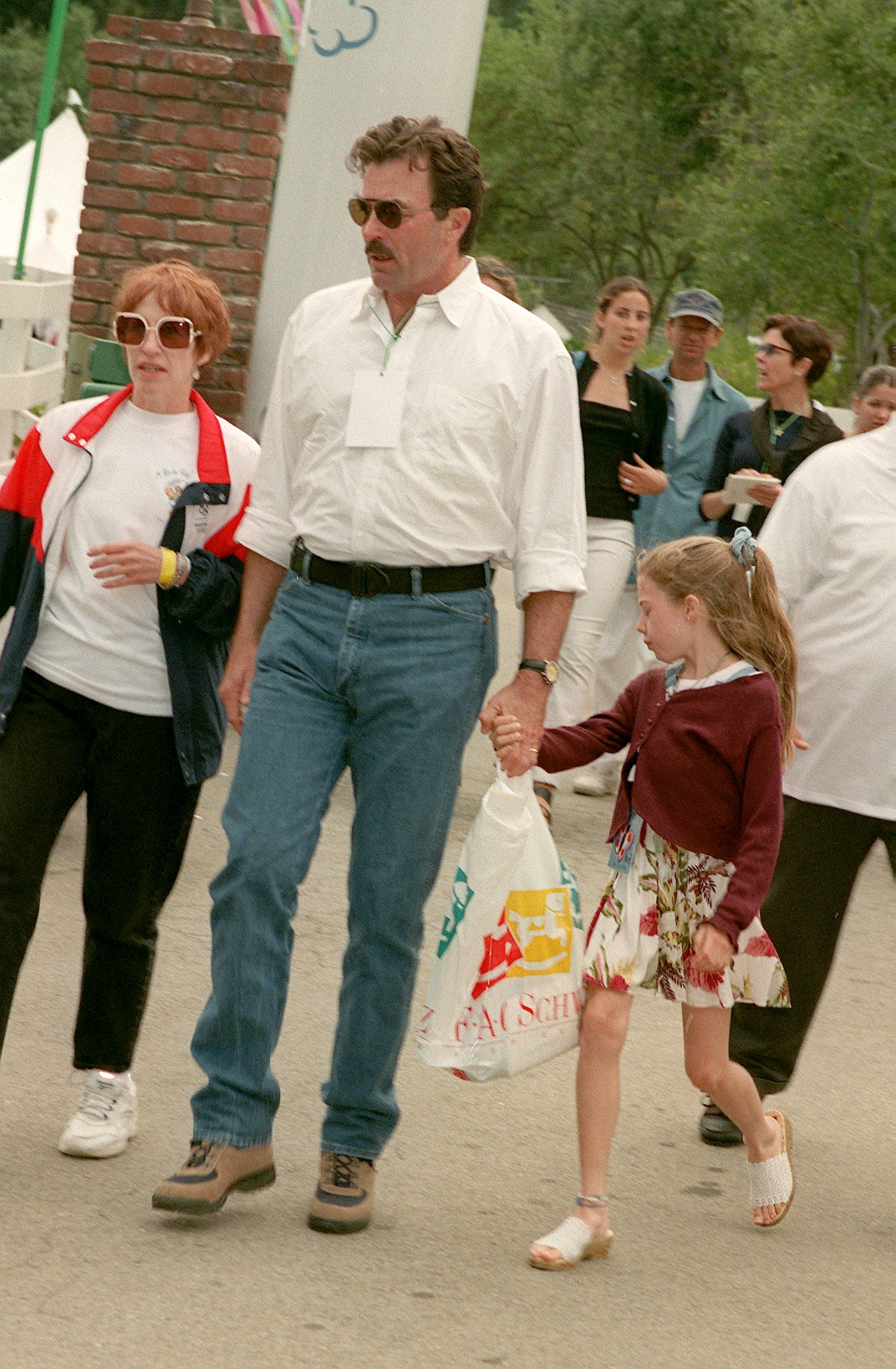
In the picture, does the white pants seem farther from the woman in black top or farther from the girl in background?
the girl in background

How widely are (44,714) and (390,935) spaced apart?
873 millimetres

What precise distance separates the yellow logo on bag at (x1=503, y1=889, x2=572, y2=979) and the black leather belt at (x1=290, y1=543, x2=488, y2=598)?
0.64 meters

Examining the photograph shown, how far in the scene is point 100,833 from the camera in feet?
12.9

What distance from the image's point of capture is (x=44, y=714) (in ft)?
12.7

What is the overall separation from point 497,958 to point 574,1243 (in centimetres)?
59

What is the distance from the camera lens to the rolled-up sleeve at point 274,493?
3881 millimetres

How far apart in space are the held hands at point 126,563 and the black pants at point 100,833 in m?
0.27

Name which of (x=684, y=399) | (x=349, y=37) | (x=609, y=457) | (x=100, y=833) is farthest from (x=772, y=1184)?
(x=349, y=37)

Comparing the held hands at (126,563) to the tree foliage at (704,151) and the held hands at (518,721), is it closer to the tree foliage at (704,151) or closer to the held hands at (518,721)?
the held hands at (518,721)

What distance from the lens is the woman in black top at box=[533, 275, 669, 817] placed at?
7363mm

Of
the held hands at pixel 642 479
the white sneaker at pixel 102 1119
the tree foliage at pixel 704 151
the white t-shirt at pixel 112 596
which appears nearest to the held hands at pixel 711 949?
the white t-shirt at pixel 112 596

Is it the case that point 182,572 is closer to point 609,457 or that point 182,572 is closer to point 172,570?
point 172,570

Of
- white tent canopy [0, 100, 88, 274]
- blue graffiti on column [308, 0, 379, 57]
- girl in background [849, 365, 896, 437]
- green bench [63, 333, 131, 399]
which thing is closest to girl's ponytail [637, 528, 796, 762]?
girl in background [849, 365, 896, 437]

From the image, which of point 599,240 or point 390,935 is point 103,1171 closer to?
point 390,935
